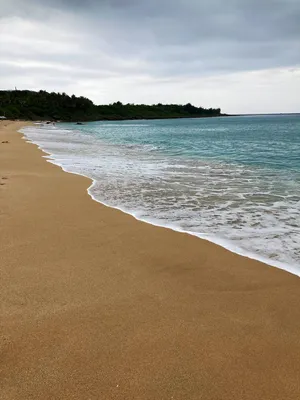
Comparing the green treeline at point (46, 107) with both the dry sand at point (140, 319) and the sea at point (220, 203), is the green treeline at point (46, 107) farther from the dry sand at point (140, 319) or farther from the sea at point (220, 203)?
the dry sand at point (140, 319)

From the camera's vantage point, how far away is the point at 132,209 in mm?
7215

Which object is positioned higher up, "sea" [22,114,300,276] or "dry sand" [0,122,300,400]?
"dry sand" [0,122,300,400]

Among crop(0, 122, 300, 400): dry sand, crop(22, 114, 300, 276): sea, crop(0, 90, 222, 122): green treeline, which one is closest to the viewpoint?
crop(0, 122, 300, 400): dry sand

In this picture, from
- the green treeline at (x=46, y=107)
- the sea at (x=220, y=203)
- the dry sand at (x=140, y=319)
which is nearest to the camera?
the dry sand at (x=140, y=319)

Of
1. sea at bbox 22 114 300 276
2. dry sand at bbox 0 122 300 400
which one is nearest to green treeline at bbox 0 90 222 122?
sea at bbox 22 114 300 276

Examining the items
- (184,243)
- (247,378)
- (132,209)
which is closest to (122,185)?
(132,209)

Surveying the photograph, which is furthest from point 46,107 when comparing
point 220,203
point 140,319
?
point 140,319

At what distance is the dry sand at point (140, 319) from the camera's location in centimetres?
244

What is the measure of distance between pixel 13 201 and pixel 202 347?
563cm

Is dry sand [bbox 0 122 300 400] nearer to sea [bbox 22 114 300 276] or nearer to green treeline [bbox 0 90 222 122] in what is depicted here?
sea [bbox 22 114 300 276]

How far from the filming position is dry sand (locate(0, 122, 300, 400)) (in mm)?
2441

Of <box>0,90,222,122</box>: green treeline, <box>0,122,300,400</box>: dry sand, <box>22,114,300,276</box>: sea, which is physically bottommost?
<box>22,114,300,276</box>: sea

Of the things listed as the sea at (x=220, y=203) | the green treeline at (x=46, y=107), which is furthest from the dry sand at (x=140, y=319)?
the green treeline at (x=46, y=107)

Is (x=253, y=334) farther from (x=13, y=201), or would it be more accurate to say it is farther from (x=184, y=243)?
(x=13, y=201)
